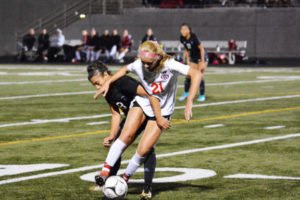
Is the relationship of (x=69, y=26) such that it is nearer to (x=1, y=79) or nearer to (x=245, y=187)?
(x=1, y=79)

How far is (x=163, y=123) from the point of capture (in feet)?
22.8

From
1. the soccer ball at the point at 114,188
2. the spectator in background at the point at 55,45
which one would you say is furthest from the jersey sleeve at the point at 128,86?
the spectator in background at the point at 55,45

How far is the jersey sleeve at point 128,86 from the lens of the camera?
7352 millimetres

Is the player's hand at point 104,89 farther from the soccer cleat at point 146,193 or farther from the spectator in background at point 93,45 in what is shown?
the spectator in background at point 93,45

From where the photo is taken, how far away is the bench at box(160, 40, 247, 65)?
3872 cm

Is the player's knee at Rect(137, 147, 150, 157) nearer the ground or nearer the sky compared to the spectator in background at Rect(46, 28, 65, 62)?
nearer the sky

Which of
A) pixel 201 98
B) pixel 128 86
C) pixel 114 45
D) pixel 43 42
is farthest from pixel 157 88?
pixel 43 42

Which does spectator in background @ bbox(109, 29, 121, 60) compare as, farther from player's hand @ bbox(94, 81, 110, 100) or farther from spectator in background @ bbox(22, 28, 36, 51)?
player's hand @ bbox(94, 81, 110, 100)

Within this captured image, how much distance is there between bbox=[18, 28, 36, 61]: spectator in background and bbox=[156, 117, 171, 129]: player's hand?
35.0 metres

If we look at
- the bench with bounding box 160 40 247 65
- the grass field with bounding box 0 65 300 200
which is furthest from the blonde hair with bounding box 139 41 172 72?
the bench with bounding box 160 40 247 65

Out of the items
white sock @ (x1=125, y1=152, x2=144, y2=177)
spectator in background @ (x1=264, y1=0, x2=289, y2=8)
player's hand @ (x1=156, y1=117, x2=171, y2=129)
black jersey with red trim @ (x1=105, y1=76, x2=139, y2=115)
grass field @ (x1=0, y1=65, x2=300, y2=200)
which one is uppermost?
spectator in background @ (x1=264, y1=0, x2=289, y2=8)

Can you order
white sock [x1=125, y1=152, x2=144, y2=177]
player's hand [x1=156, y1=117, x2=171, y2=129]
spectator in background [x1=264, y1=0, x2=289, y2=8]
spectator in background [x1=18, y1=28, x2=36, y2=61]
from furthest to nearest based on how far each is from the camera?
spectator in background [x1=264, y1=0, x2=289, y2=8] → spectator in background [x1=18, y1=28, x2=36, y2=61] → white sock [x1=125, y1=152, x2=144, y2=177] → player's hand [x1=156, y1=117, x2=171, y2=129]

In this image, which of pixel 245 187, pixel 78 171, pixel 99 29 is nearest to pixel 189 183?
pixel 245 187

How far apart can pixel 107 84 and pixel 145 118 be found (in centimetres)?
49
